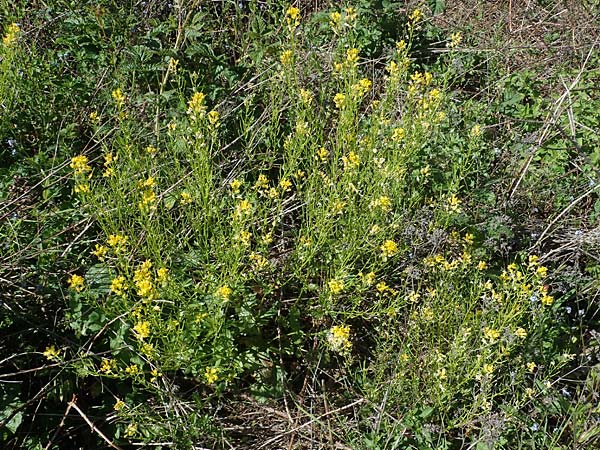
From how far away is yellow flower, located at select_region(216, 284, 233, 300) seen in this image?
2237 mm

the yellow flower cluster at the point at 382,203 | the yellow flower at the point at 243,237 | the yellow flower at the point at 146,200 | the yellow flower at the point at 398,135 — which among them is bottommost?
the yellow flower cluster at the point at 382,203

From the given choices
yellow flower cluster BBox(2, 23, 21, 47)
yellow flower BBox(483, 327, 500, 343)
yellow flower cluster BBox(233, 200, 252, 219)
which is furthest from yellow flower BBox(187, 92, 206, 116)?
yellow flower BBox(483, 327, 500, 343)

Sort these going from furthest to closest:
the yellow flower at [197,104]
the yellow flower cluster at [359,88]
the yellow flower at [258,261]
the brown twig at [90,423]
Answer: the yellow flower cluster at [359,88] < the yellow flower at [197,104] < the yellow flower at [258,261] < the brown twig at [90,423]

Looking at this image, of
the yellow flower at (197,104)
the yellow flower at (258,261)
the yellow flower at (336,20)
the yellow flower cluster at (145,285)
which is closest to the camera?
the yellow flower cluster at (145,285)

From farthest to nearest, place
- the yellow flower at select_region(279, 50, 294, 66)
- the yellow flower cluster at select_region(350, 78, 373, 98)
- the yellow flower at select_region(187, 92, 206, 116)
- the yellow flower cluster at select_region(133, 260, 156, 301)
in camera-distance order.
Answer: the yellow flower at select_region(279, 50, 294, 66)
the yellow flower cluster at select_region(350, 78, 373, 98)
the yellow flower at select_region(187, 92, 206, 116)
the yellow flower cluster at select_region(133, 260, 156, 301)

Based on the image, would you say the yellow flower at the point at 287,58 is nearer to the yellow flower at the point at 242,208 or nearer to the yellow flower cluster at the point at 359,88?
the yellow flower cluster at the point at 359,88

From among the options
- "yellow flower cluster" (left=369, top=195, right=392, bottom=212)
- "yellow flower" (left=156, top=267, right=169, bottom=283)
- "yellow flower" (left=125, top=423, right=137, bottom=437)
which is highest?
"yellow flower" (left=156, top=267, right=169, bottom=283)

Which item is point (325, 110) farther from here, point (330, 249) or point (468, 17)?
point (468, 17)

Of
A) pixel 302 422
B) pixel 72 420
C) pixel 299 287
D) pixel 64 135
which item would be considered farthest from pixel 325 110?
pixel 72 420

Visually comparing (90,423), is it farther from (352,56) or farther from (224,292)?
(352,56)

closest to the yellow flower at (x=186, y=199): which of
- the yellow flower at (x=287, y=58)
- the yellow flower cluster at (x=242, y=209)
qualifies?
the yellow flower cluster at (x=242, y=209)

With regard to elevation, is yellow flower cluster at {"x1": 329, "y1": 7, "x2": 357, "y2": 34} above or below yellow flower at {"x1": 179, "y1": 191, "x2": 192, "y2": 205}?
above

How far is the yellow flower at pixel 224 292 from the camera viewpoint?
2.24 metres

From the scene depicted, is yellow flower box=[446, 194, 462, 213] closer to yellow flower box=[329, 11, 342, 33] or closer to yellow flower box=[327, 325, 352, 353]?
yellow flower box=[327, 325, 352, 353]
